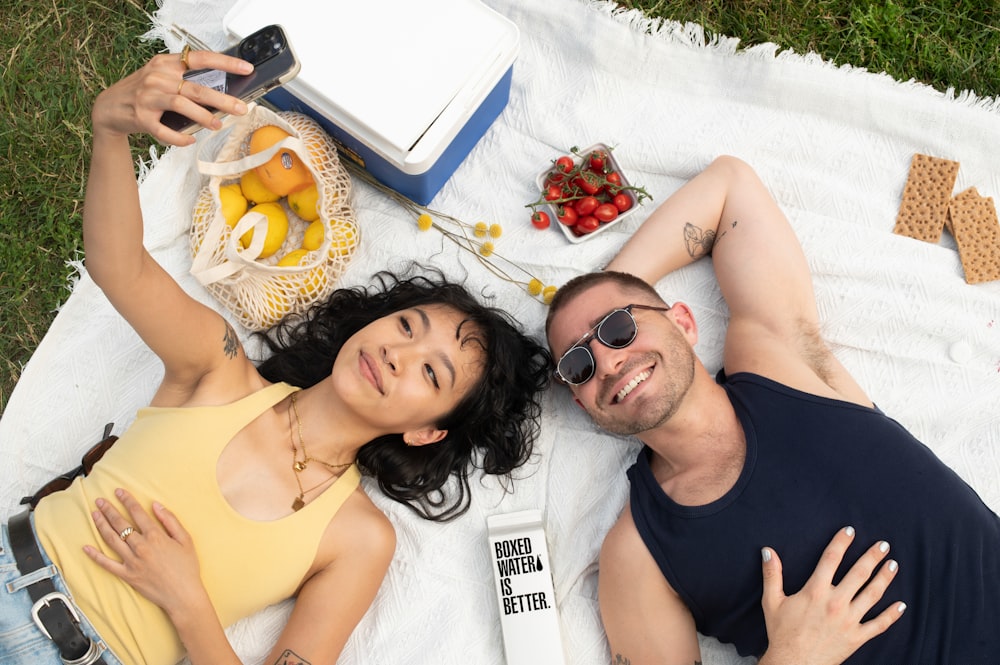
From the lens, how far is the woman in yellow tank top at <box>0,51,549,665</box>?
7.97 feet

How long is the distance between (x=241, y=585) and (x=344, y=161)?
184 cm

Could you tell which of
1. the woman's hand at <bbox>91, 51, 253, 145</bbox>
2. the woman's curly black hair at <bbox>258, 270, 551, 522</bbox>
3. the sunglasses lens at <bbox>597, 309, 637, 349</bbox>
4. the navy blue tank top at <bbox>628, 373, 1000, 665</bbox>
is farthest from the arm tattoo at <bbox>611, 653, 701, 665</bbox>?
the woman's hand at <bbox>91, 51, 253, 145</bbox>

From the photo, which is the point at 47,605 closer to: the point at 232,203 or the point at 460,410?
the point at 460,410

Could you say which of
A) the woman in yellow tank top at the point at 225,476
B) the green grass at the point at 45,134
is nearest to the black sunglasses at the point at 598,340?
the woman in yellow tank top at the point at 225,476

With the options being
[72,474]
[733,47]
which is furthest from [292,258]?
[733,47]

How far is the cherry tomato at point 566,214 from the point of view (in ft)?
10.5

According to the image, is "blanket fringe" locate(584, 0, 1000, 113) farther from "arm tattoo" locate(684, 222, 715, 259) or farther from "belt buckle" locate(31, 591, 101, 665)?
"belt buckle" locate(31, 591, 101, 665)

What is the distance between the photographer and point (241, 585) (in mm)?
2613

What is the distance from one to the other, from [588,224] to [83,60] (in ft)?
8.44

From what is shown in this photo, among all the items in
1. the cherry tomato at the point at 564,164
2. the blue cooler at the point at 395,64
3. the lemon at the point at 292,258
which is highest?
the blue cooler at the point at 395,64

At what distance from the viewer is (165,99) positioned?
2.05 meters

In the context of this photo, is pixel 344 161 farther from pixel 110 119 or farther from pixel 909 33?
pixel 909 33

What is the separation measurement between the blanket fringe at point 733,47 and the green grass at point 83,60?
10 cm

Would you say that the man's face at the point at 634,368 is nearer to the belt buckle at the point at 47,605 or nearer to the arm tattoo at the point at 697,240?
the arm tattoo at the point at 697,240
